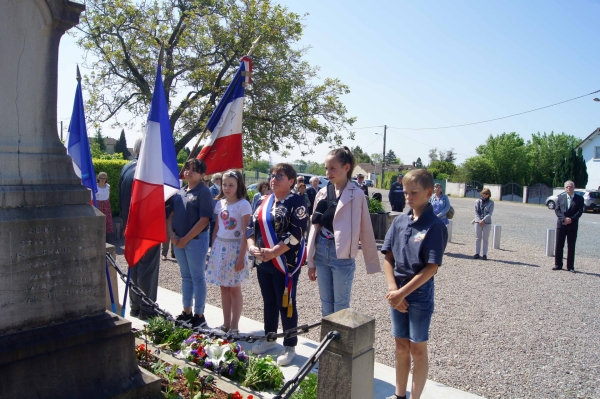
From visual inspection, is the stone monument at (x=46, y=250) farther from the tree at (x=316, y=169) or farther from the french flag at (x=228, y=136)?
the tree at (x=316, y=169)

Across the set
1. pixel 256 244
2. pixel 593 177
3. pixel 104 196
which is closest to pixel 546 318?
pixel 256 244

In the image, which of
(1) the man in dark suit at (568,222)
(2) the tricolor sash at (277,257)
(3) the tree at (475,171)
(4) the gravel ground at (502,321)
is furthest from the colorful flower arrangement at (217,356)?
(3) the tree at (475,171)

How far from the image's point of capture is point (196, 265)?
5.09 m

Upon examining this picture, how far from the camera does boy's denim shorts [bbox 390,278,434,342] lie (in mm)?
3289

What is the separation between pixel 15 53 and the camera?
2992mm

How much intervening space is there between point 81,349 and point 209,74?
13949mm

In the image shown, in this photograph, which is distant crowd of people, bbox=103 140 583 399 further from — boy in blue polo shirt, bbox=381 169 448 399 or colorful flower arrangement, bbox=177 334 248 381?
colorful flower arrangement, bbox=177 334 248 381

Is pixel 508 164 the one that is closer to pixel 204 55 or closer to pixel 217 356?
pixel 204 55

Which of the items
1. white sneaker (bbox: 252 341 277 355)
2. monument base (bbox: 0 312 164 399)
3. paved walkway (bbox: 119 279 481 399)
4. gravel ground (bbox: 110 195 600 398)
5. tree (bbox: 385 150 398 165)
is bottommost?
gravel ground (bbox: 110 195 600 398)

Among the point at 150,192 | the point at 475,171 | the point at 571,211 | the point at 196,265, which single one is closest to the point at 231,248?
the point at 196,265

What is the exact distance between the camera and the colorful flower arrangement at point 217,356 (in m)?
3.76

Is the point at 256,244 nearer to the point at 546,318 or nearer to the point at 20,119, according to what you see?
the point at 20,119

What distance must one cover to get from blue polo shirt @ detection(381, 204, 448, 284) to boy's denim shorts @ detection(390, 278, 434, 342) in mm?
141

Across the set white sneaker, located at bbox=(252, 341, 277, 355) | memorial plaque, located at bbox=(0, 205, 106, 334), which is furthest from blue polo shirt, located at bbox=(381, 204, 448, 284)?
memorial plaque, located at bbox=(0, 205, 106, 334)
